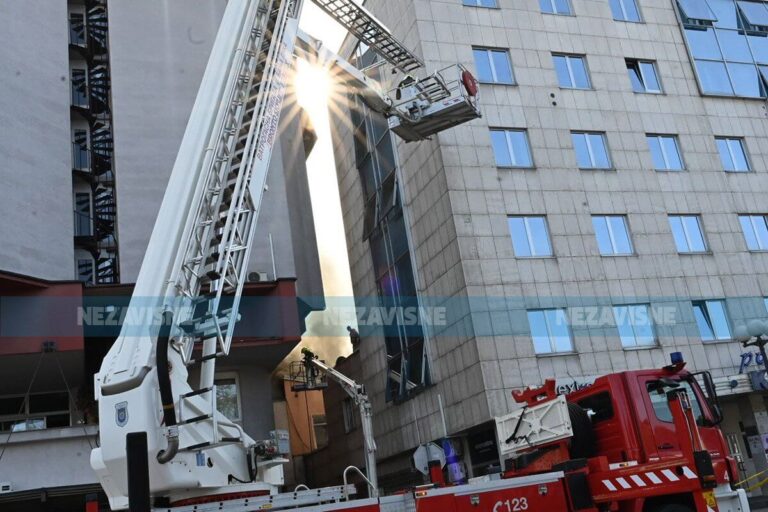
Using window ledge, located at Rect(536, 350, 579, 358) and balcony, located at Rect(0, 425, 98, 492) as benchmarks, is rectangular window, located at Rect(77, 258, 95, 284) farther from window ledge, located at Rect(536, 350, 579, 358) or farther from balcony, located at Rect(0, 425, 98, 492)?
window ledge, located at Rect(536, 350, 579, 358)

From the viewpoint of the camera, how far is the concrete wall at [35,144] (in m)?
20.7

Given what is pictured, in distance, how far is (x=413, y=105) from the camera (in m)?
20.8

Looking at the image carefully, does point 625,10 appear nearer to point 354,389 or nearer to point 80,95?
point 354,389

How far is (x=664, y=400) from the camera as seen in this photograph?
11.2 metres

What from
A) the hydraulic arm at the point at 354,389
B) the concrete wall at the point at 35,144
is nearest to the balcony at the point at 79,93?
the concrete wall at the point at 35,144

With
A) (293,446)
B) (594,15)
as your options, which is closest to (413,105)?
(594,15)

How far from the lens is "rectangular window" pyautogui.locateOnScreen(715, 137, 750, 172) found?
93.5 feet

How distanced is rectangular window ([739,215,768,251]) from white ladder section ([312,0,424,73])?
45.1 feet

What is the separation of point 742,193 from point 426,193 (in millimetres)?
11637

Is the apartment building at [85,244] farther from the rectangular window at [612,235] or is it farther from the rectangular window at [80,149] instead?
the rectangular window at [612,235]

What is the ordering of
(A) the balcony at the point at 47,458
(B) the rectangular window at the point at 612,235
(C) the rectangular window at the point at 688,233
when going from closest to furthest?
(A) the balcony at the point at 47,458 → (B) the rectangular window at the point at 612,235 → (C) the rectangular window at the point at 688,233

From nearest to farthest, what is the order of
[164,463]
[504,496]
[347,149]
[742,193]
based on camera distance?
[164,463] < [504,496] < [742,193] < [347,149]

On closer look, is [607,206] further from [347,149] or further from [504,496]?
[504,496]

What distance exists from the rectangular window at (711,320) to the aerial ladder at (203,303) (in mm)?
17583
